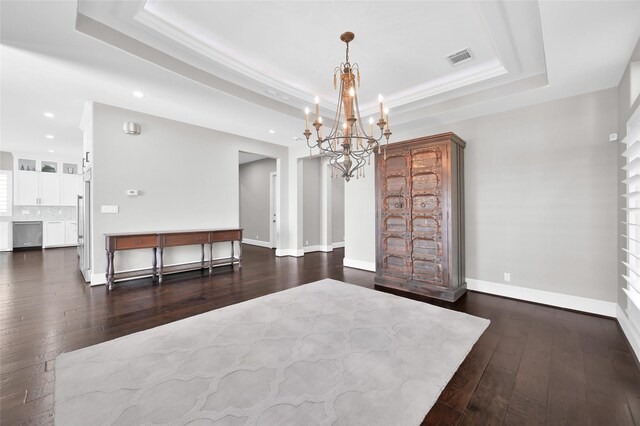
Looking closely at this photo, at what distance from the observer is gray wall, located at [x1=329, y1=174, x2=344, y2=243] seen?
820cm

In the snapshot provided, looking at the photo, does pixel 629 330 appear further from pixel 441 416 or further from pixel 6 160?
pixel 6 160

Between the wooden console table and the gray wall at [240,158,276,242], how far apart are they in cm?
319

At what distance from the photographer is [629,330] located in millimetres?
2521

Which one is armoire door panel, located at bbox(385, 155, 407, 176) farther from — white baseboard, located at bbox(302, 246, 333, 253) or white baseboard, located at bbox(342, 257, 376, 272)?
white baseboard, located at bbox(302, 246, 333, 253)

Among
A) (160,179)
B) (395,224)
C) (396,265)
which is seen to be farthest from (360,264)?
(160,179)

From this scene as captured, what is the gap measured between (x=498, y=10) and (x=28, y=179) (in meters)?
11.5

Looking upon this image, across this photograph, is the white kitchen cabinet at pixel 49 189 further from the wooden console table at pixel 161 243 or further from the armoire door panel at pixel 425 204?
the armoire door panel at pixel 425 204

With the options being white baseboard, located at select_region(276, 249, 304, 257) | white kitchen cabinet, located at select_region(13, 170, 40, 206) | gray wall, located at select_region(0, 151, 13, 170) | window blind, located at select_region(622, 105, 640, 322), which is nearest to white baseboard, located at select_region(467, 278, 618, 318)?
window blind, located at select_region(622, 105, 640, 322)

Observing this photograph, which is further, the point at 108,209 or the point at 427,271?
the point at 108,209

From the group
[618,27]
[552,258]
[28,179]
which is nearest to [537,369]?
[552,258]

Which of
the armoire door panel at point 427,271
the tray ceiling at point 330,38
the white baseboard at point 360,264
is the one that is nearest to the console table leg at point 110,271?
the tray ceiling at point 330,38

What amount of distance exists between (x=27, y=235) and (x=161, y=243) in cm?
708

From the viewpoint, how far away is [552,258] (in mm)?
3465

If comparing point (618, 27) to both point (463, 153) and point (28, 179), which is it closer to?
point (463, 153)
